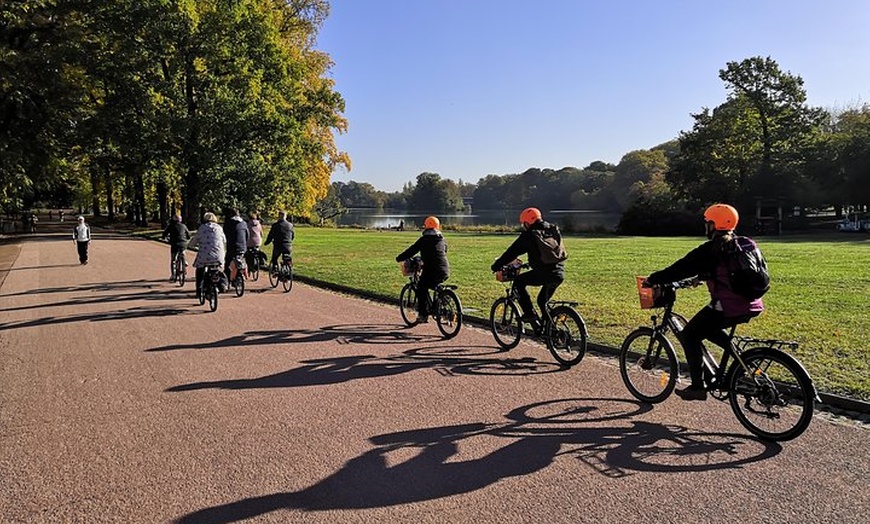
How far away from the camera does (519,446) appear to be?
14.7 feet

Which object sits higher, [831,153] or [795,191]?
[831,153]

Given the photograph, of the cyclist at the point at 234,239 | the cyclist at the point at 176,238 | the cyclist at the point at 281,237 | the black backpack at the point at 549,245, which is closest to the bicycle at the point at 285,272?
the cyclist at the point at 281,237

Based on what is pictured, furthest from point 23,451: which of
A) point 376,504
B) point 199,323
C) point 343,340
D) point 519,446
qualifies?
point 199,323

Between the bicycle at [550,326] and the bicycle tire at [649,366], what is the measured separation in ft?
2.93

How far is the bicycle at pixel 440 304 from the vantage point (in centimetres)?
841

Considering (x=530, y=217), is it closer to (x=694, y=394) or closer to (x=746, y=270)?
(x=694, y=394)

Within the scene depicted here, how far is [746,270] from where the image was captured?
4559mm

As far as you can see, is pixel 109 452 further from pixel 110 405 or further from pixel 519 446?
pixel 519 446

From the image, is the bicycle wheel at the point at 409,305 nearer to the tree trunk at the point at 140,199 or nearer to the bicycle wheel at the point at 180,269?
the bicycle wheel at the point at 180,269

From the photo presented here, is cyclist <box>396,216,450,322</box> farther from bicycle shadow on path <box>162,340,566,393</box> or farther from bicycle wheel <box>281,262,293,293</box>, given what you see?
bicycle wheel <box>281,262,293,293</box>

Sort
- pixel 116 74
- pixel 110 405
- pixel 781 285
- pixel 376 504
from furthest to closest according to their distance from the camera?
pixel 116 74, pixel 781 285, pixel 110 405, pixel 376 504

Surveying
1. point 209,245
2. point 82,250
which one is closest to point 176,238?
point 209,245

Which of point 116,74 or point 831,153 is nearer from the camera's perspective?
point 116,74

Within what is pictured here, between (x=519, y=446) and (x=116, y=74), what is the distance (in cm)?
3341
